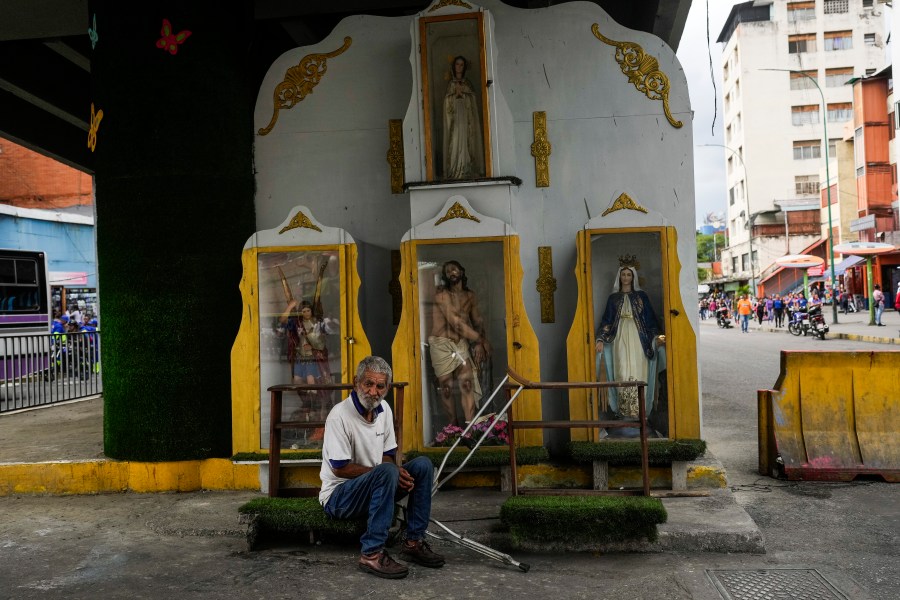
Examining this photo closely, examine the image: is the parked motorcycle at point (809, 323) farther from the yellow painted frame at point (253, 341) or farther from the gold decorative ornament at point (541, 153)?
the yellow painted frame at point (253, 341)

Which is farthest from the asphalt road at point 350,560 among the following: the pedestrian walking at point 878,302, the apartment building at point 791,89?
the apartment building at point 791,89

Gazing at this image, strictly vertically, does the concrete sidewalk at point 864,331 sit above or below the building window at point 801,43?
below

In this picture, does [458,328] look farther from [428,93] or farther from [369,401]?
[369,401]

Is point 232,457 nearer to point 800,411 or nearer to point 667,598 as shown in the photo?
point 667,598

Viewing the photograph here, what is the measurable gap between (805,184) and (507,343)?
6088 cm

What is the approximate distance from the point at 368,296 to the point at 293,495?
2.55 metres

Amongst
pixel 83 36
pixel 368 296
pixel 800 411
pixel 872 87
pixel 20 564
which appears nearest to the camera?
pixel 20 564

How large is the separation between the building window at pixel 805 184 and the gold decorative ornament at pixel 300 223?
6099 centimetres

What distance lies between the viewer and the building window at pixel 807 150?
6076 cm

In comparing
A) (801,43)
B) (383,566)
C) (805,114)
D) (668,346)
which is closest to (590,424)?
A: (668,346)

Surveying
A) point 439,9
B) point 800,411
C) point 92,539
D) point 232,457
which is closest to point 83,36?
point 439,9

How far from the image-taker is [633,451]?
22.5ft

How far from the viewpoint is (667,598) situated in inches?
181

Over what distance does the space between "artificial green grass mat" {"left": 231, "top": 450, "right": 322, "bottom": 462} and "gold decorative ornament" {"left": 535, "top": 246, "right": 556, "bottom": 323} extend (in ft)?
8.42
